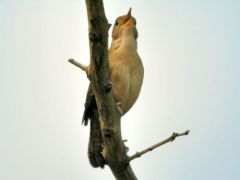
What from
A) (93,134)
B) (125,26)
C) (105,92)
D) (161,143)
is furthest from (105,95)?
(125,26)

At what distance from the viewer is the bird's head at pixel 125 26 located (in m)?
9.13

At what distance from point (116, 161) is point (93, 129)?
1.21 metres

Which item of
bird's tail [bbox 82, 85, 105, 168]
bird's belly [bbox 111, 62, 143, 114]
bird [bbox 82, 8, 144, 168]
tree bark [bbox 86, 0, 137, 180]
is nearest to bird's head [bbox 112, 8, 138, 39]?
bird [bbox 82, 8, 144, 168]

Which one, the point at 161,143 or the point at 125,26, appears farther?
the point at 125,26

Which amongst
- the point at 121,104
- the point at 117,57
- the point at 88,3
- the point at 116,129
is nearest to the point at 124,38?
the point at 117,57

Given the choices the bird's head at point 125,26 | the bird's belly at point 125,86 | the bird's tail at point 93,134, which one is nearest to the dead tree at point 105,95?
the bird's tail at point 93,134

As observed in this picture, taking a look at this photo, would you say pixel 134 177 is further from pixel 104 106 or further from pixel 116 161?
pixel 104 106

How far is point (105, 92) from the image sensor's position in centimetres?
606

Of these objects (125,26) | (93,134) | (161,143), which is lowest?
(161,143)

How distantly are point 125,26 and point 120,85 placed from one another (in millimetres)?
1776

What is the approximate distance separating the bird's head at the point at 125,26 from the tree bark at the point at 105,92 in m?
2.94

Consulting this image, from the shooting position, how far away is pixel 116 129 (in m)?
6.35

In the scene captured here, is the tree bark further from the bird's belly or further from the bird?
the bird's belly

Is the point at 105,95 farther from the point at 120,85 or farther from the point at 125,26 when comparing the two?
the point at 125,26
